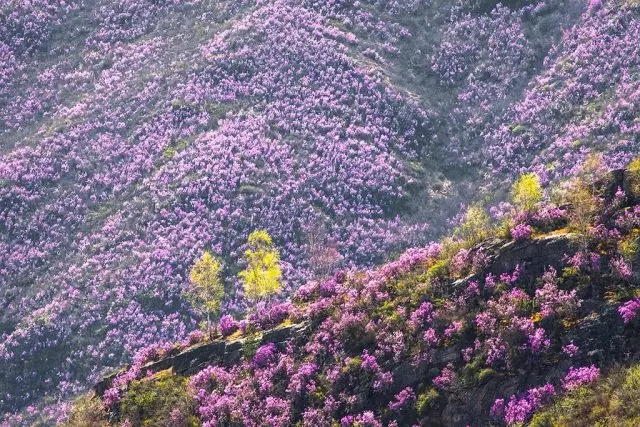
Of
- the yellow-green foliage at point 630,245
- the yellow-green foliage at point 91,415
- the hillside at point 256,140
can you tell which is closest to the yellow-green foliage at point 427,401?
the yellow-green foliage at point 630,245


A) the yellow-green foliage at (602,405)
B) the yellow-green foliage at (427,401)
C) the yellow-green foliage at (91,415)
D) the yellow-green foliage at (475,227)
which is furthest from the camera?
the yellow-green foliage at (91,415)

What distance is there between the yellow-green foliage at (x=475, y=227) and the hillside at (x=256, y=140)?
15140 millimetres

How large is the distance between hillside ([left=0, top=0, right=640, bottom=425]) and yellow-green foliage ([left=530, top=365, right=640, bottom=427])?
128 feet

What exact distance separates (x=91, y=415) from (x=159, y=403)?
16.1ft

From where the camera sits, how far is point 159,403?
42688mm

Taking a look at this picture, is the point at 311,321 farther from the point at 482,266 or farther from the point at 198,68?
the point at 198,68

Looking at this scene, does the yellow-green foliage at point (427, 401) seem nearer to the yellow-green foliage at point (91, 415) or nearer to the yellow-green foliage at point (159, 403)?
the yellow-green foliage at point (159, 403)

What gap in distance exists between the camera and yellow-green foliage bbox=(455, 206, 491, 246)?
39.4 m

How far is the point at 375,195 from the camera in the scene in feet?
277

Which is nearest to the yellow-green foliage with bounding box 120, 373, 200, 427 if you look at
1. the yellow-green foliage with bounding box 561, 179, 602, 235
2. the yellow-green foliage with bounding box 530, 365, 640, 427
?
the yellow-green foliage with bounding box 530, 365, 640, 427

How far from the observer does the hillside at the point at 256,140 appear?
7619cm

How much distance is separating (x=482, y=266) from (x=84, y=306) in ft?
162

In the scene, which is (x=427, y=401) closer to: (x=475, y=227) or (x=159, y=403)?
(x=159, y=403)

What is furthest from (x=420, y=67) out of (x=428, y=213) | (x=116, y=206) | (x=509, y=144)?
(x=116, y=206)
